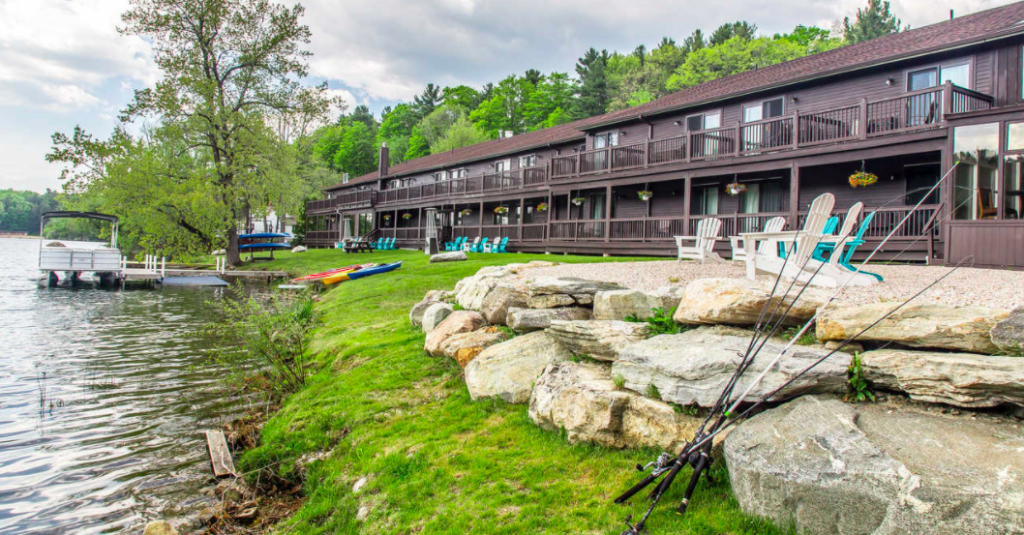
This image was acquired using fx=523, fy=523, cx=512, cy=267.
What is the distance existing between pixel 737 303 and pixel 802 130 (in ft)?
43.3

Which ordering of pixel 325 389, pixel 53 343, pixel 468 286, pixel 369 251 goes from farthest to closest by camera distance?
pixel 369 251, pixel 53 343, pixel 468 286, pixel 325 389

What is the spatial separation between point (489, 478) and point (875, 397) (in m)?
2.76

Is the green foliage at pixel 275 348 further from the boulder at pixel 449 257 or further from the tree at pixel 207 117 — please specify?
the tree at pixel 207 117

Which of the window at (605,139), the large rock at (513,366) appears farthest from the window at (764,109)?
the large rock at (513,366)

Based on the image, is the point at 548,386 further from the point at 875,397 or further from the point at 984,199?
the point at 984,199

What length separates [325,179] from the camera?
59844 mm

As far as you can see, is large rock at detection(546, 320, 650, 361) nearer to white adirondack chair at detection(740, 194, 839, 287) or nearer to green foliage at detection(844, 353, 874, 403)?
green foliage at detection(844, 353, 874, 403)

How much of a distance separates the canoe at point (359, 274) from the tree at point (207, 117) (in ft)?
37.9

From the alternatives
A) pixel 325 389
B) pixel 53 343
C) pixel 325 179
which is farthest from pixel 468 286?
pixel 325 179

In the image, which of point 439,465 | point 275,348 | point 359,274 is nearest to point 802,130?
point 359,274

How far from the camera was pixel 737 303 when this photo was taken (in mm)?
4598

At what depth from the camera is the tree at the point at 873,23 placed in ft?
161

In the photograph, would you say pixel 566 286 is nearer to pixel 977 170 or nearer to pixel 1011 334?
pixel 1011 334

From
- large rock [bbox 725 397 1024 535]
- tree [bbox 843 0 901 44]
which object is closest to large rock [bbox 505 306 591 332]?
large rock [bbox 725 397 1024 535]
